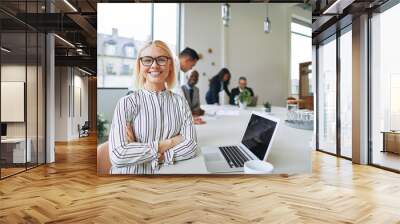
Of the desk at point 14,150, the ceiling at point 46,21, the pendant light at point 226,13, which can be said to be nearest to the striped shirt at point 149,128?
the pendant light at point 226,13

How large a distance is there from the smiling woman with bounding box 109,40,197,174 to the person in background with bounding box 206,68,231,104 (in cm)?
39

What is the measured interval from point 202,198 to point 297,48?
263cm

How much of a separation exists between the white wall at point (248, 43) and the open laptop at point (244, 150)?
349mm

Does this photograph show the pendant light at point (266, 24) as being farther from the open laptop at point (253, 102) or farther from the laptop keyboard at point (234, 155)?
the laptop keyboard at point (234, 155)

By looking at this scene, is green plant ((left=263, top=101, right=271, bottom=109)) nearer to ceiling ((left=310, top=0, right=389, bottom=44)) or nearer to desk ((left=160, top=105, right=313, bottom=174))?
desk ((left=160, top=105, right=313, bottom=174))

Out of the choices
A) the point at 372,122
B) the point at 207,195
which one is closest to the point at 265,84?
the point at 207,195

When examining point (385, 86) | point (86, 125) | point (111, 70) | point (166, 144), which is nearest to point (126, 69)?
point (111, 70)

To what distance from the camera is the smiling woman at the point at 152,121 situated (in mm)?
4598

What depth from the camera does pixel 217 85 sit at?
4.79 meters

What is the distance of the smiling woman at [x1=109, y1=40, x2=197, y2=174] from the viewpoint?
4598mm

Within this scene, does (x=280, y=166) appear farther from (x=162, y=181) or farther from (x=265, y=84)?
(x=162, y=181)

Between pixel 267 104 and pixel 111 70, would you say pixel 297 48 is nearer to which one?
pixel 267 104

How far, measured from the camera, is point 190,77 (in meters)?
4.73

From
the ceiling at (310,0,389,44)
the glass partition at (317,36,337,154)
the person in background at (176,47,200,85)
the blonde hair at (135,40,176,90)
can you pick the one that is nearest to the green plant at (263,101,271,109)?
the person in background at (176,47,200,85)
